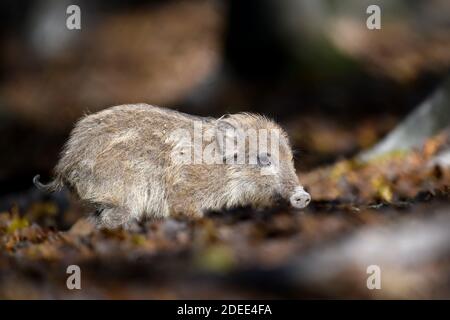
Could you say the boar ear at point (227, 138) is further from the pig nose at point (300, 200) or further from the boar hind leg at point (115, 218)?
the boar hind leg at point (115, 218)

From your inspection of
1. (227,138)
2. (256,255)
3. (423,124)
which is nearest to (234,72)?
(423,124)

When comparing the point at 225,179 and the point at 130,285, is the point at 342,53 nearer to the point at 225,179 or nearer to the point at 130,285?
the point at 225,179

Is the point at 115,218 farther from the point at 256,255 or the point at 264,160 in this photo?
the point at 256,255

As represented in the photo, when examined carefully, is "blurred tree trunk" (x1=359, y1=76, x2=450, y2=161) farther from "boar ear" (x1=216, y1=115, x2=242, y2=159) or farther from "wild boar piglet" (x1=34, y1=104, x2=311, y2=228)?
"boar ear" (x1=216, y1=115, x2=242, y2=159)

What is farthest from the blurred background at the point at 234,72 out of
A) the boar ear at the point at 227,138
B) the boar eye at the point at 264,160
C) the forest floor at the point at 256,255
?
the boar ear at the point at 227,138

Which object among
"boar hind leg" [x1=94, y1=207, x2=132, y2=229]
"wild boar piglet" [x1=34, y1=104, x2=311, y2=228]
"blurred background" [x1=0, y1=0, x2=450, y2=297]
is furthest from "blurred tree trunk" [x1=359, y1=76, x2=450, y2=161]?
"boar hind leg" [x1=94, y1=207, x2=132, y2=229]

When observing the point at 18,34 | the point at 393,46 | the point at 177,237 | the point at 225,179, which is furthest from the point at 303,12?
the point at 18,34
